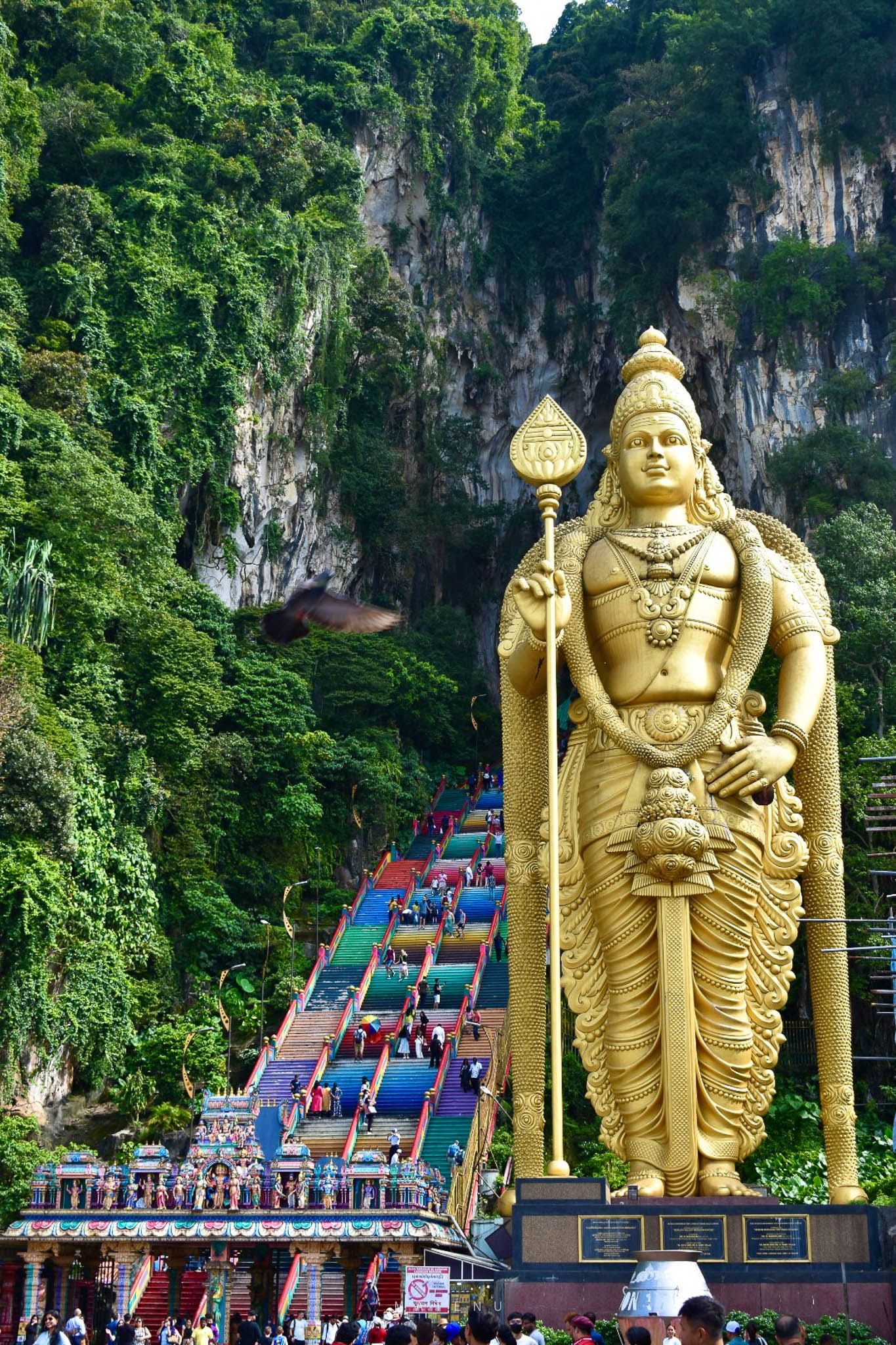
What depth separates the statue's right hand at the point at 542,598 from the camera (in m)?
8.03

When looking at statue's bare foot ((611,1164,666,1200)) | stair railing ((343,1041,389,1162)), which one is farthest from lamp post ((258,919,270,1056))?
statue's bare foot ((611,1164,666,1200))

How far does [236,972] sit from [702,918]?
1434cm

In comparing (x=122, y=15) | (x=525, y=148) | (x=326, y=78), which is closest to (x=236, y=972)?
(x=122, y=15)

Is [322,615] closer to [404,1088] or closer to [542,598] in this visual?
[542,598]

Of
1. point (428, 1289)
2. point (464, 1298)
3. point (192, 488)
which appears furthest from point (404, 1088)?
point (192, 488)

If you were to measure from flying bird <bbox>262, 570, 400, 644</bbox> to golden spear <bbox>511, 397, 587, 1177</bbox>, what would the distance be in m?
4.64

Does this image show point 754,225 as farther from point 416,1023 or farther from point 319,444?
point 416,1023

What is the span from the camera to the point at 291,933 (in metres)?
21.9

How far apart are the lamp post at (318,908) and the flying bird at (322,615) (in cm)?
966

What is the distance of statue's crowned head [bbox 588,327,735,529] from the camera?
9.07 m

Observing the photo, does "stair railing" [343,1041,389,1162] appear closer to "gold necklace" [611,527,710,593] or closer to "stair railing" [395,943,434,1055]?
"stair railing" [395,943,434,1055]

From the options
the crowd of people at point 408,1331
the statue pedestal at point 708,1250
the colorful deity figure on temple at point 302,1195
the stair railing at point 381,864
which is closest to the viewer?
the crowd of people at point 408,1331

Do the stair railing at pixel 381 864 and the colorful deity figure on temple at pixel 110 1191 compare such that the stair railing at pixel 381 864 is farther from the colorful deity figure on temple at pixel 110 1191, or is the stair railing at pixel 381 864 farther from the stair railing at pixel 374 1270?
the stair railing at pixel 374 1270

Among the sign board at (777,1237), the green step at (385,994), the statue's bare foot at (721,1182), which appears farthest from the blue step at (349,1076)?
the sign board at (777,1237)
